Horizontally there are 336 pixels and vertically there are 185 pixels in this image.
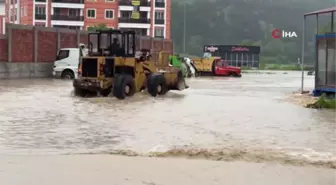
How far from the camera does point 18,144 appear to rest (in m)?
11.2

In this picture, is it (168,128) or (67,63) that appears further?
(67,63)

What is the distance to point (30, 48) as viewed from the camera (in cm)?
3556

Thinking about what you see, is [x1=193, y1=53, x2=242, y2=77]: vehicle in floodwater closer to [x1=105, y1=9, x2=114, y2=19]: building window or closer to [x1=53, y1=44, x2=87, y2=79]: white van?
[x1=53, y1=44, x2=87, y2=79]: white van

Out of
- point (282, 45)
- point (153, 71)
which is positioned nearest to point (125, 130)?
point (153, 71)

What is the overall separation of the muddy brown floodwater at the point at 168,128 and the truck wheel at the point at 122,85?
1.40 ft

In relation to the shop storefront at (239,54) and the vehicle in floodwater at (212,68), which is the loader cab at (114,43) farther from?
the shop storefront at (239,54)

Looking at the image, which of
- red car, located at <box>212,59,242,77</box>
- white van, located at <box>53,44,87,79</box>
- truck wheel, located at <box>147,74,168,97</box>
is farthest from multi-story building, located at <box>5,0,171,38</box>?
truck wheel, located at <box>147,74,168,97</box>

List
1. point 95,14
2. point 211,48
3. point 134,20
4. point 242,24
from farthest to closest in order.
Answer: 1. point 242,24
2. point 211,48
3. point 95,14
4. point 134,20

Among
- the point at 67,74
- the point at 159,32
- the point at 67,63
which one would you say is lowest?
the point at 67,74

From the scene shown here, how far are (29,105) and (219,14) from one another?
13291cm

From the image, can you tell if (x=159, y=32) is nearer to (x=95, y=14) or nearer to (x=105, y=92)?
(x=95, y=14)

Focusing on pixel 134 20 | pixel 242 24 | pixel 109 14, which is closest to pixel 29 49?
pixel 134 20

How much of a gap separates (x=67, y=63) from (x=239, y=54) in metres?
70.5

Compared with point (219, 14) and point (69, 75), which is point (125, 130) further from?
point (219, 14)
